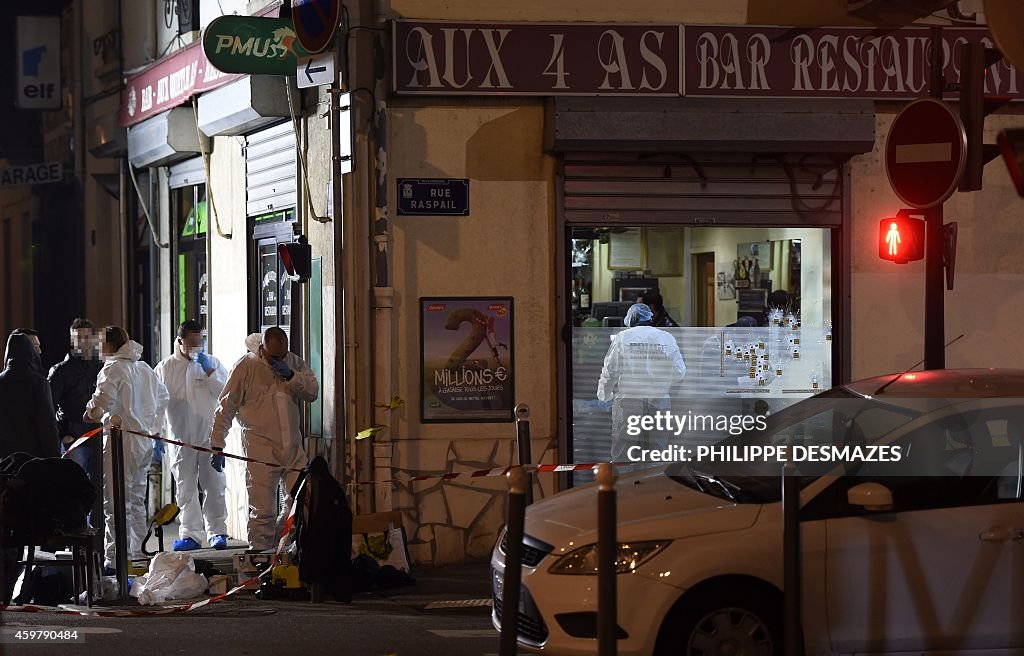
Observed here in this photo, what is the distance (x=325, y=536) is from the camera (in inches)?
384

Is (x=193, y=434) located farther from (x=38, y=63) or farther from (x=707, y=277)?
(x=38, y=63)

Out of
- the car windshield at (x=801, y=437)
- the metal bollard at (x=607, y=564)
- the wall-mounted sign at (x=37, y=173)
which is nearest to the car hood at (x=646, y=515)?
the car windshield at (x=801, y=437)

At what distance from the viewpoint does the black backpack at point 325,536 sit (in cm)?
972

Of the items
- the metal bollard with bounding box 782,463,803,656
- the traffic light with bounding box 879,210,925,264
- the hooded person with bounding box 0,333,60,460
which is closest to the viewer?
the metal bollard with bounding box 782,463,803,656

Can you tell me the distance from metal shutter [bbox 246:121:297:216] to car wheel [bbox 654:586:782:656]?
283 inches

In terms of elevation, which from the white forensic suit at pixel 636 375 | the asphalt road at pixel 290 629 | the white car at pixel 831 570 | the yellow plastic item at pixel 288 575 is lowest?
the asphalt road at pixel 290 629

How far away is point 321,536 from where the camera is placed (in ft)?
31.9

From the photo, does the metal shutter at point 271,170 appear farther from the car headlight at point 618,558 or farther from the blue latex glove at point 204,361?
the car headlight at point 618,558

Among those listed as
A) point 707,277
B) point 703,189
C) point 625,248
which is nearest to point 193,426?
point 625,248

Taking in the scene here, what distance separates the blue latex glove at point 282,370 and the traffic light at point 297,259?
94 cm

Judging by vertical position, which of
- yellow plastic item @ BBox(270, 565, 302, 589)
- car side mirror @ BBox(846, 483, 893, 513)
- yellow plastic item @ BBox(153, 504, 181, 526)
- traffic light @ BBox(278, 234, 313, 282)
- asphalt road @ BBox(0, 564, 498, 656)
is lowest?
asphalt road @ BBox(0, 564, 498, 656)

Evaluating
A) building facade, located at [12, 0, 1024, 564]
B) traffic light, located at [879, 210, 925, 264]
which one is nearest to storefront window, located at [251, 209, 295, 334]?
building facade, located at [12, 0, 1024, 564]

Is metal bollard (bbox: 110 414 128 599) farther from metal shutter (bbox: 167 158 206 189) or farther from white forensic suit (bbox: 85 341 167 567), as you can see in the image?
metal shutter (bbox: 167 158 206 189)

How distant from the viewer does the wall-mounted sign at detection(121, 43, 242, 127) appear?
14266 millimetres
